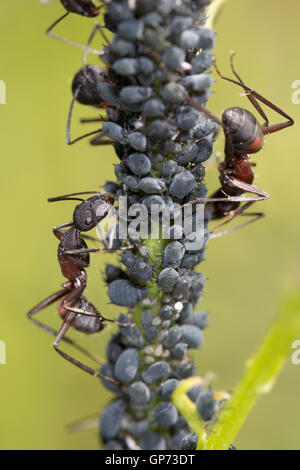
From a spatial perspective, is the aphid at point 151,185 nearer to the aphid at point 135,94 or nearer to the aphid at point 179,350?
the aphid at point 135,94

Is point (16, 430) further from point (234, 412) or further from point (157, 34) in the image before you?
point (157, 34)

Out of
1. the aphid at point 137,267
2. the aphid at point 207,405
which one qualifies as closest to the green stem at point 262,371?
the aphid at point 207,405

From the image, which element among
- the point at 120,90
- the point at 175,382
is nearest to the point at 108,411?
the point at 175,382

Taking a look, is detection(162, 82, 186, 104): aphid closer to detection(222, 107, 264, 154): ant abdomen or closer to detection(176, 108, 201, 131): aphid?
detection(176, 108, 201, 131): aphid

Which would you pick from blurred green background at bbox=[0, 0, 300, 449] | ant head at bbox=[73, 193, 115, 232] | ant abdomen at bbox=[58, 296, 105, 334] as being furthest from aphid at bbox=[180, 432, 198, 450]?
blurred green background at bbox=[0, 0, 300, 449]

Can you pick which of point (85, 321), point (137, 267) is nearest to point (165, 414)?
point (137, 267)

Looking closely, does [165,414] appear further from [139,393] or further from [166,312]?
[166,312]
